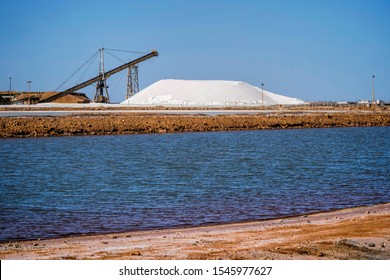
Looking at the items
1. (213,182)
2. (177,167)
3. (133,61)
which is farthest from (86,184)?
(133,61)

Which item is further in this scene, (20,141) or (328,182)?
(20,141)

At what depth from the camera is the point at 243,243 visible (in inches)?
381

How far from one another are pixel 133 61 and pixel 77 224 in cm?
6854

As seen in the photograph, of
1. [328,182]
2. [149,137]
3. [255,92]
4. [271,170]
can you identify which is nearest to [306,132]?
[149,137]

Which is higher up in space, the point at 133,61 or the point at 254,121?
the point at 133,61

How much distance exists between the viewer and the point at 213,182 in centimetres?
1894

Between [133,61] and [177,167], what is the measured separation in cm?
5852

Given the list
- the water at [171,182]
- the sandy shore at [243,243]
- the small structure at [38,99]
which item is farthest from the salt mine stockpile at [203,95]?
the sandy shore at [243,243]

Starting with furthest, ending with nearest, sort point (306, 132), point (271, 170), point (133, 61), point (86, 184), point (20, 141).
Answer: point (133, 61), point (306, 132), point (20, 141), point (271, 170), point (86, 184)

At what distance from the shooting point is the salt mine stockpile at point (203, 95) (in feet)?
314

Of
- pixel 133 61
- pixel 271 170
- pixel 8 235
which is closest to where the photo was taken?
pixel 8 235

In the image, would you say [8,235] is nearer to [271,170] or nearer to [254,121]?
[271,170]

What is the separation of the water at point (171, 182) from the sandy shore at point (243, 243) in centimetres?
106

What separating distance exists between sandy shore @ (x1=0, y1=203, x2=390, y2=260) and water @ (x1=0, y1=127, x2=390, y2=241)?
1.06m
